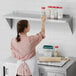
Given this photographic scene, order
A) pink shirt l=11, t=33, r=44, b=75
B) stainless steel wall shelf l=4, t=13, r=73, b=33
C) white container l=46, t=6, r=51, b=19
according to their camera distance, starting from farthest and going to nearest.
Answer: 1. white container l=46, t=6, r=51, b=19
2. stainless steel wall shelf l=4, t=13, r=73, b=33
3. pink shirt l=11, t=33, r=44, b=75

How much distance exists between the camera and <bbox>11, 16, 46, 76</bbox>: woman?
3418mm

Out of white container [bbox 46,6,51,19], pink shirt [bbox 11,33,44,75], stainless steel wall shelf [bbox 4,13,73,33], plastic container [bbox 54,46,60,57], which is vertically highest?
white container [bbox 46,6,51,19]

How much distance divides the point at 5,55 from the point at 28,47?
0.91m

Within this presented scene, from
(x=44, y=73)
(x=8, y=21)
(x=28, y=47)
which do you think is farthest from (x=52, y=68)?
(x=8, y=21)

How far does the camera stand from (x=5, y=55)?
14.0ft

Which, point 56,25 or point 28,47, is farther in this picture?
point 56,25

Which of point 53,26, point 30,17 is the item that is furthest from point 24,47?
point 53,26

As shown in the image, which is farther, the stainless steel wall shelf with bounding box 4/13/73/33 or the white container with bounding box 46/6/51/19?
the white container with bounding box 46/6/51/19

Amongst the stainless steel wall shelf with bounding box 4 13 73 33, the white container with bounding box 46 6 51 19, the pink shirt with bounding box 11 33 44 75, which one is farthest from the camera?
the white container with bounding box 46 6 51 19

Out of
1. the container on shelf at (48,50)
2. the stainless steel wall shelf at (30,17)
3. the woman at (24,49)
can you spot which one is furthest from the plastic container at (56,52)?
the woman at (24,49)

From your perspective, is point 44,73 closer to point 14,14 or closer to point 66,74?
point 66,74

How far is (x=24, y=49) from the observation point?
3.42 metres

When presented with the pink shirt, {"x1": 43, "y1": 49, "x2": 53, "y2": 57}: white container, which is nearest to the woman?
the pink shirt

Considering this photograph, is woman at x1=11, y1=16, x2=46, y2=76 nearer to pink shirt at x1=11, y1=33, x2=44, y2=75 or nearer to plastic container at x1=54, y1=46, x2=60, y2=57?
pink shirt at x1=11, y1=33, x2=44, y2=75
